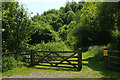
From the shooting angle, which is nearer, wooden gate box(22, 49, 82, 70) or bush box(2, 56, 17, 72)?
Result: bush box(2, 56, 17, 72)

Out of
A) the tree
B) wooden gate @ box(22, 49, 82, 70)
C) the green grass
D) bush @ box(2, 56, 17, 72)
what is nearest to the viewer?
the green grass

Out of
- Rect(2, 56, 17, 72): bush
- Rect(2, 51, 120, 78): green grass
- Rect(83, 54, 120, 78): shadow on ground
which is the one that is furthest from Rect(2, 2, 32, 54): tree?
Rect(83, 54, 120, 78): shadow on ground

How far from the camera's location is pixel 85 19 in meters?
19.1

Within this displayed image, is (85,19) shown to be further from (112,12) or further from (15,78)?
(15,78)

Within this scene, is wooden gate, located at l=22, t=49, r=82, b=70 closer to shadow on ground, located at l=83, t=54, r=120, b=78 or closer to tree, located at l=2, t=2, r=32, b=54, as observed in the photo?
shadow on ground, located at l=83, t=54, r=120, b=78

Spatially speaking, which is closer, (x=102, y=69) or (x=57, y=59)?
(x=102, y=69)

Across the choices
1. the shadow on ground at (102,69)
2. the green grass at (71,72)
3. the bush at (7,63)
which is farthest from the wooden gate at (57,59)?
the bush at (7,63)

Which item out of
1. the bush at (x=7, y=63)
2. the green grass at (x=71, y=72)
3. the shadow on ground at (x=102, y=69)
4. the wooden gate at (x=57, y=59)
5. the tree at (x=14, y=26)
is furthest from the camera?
the tree at (x=14, y=26)

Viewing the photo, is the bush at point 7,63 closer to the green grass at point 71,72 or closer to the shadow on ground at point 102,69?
the green grass at point 71,72

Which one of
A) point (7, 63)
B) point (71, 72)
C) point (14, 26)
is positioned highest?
point (14, 26)

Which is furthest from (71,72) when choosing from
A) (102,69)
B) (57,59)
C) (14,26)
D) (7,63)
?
(14,26)

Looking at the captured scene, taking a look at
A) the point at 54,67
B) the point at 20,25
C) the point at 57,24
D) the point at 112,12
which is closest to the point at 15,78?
the point at 54,67

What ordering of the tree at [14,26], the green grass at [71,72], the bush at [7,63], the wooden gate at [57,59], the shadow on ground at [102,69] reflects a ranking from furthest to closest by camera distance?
the tree at [14,26] < the wooden gate at [57,59] < the bush at [7,63] < the green grass at [71,72] < the shadow on ground at [102,69]

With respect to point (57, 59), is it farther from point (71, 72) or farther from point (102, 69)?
point (102, 69)
